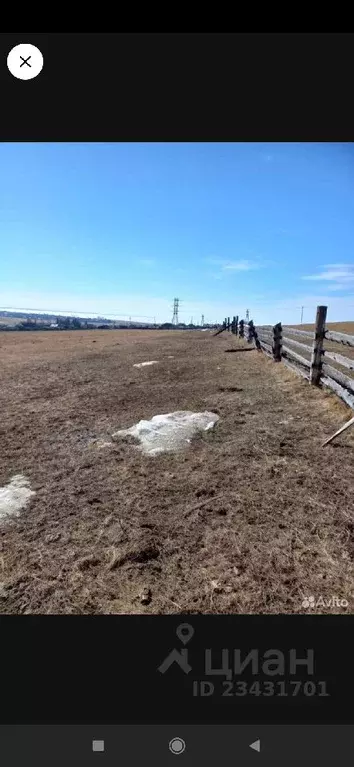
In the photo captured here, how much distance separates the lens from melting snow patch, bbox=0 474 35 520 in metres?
3.27

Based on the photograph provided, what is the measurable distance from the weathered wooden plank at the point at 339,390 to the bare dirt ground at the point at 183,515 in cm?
18

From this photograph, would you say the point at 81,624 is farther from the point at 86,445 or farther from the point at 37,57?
the point at 86,445

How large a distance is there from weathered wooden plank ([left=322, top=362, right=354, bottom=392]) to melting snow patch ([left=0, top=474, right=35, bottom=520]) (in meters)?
4.54

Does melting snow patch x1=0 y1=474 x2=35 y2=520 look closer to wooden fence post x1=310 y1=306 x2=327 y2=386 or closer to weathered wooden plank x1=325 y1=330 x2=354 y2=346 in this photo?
weathered wooden plank x1=325 y1=330 x2=354 y2=346

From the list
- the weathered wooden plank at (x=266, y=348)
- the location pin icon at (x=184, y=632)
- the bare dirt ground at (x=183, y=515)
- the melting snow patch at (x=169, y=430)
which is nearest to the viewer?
the location pin icon at (x=184, y=632)

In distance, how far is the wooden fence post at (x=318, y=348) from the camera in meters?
7.15

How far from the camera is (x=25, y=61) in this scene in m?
1.57

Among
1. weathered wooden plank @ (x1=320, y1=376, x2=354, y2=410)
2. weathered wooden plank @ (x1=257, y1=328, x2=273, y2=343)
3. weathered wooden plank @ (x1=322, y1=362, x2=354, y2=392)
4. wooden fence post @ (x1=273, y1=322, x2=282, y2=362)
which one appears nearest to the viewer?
weathered wooden plank @ (x1=320, y1=376, x2=354, y2=410)

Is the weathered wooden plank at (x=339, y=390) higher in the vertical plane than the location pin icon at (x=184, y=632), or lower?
higher

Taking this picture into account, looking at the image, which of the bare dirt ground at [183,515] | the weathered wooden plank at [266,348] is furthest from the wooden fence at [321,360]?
the weathered wooden plank at [266,348]

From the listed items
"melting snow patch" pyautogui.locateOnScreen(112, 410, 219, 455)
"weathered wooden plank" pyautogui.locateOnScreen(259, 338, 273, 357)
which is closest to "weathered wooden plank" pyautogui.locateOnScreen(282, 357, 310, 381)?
"weathered wooden plank" pyautogui.locateOnScreen(259, 338, 273, 357)

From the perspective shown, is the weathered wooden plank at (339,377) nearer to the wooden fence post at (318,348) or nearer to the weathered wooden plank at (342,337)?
the wooden fence post at (318,348)
